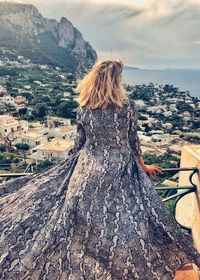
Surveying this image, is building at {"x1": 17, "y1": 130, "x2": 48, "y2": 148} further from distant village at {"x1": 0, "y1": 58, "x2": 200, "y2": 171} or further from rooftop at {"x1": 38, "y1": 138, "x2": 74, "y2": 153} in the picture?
rooftop at {"x1": 38, "y1": 138, "x2": 74, "y2": 153}

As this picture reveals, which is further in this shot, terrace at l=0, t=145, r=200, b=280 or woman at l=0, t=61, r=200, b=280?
terrace at l=0, t=145, r=200, b=280

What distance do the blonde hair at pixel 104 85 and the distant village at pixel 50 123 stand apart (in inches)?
694

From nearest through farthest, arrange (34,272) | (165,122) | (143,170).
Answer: (34,272) < (143,170) < (165,122)

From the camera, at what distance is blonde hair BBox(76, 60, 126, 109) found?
1.71 meters

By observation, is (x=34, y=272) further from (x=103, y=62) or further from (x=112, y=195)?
(x=103, y=62)

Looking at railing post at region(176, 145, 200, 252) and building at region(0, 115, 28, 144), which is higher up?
railing post at region(176, 145, 200, 252)

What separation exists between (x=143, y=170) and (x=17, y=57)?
68746 mm

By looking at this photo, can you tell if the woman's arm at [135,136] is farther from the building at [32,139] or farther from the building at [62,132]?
the building at [62,132]

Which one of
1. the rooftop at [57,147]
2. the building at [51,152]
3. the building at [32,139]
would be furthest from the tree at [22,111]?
the building at [51,152]

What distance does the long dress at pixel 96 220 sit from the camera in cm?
157

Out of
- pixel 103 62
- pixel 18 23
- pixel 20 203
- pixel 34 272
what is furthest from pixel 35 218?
pixel 18 23

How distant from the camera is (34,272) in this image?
5.09 ft

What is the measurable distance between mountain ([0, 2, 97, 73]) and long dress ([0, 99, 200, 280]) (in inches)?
2647

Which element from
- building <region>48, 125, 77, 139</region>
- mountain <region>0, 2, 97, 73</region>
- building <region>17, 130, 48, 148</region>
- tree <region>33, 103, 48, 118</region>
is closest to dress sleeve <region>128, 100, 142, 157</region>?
building <region>17, 130, 48, 148</region>
